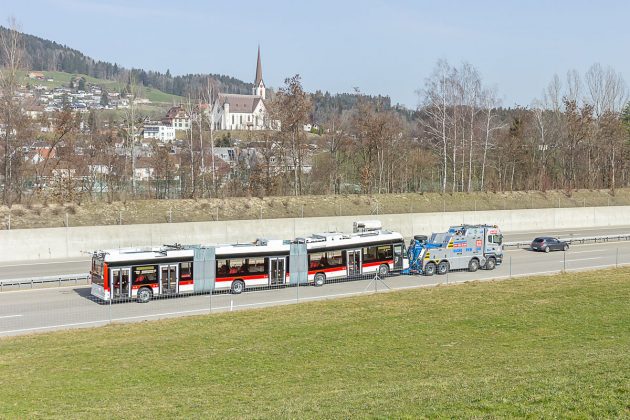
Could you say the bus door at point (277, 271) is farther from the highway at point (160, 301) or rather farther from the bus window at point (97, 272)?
the bus window at point (97, 272)

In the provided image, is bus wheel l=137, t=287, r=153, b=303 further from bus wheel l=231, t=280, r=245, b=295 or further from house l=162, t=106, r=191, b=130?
house l=162, t=106, r=191, b=130

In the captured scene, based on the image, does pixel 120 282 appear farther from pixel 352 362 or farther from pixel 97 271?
pixel 352 362

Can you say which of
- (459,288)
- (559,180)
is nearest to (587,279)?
(459,288)

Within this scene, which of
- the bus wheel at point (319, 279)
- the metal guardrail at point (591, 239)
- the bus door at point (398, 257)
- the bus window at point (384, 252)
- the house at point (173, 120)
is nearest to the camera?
the bus wheel at point (319, 279)

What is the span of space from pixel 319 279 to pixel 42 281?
13.8 meters

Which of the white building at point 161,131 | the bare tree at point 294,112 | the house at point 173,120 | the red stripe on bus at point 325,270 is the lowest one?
the red stripe on bus at point 325,270

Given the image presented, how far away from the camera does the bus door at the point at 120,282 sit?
30359 millimetres

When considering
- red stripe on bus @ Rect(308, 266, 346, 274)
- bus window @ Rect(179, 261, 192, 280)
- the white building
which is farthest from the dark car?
the white building

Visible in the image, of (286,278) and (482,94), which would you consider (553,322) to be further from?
(482,94)

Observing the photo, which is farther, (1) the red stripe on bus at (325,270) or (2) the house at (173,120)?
(2) the house at (173,120)

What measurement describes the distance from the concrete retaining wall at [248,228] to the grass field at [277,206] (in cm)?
263

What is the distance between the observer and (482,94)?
76812 millimetres

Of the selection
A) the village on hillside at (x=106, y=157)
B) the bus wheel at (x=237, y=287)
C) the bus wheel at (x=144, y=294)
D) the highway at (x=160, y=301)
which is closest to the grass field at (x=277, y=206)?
the village on hillside at (x=106, y=157)

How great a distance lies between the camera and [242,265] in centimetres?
3350
